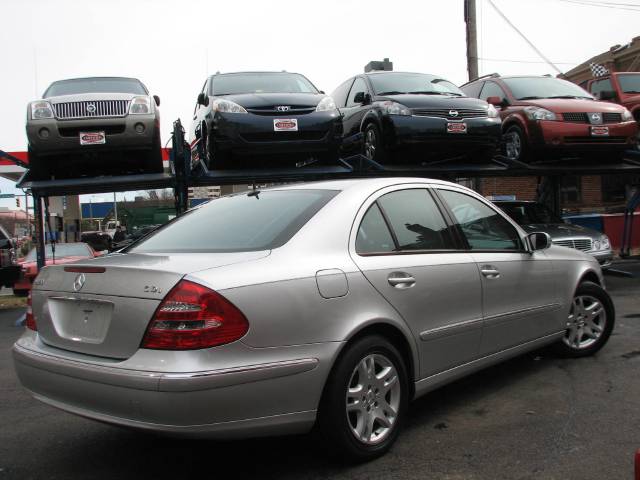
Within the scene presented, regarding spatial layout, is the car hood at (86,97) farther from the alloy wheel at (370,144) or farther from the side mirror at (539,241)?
the side mirror at (539,241)

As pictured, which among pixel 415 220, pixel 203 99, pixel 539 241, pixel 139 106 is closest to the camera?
pixel 415 220

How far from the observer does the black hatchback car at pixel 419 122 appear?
339 inches

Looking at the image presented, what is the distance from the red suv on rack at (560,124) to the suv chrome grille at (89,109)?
222 inches

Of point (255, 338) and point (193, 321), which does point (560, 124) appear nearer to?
point (255, 338)

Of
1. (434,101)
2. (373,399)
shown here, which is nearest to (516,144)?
(434,101)

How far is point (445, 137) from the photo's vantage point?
8648 mm

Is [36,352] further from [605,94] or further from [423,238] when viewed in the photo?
[605,94]

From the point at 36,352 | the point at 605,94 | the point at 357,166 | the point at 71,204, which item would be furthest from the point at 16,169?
the point at 36,352

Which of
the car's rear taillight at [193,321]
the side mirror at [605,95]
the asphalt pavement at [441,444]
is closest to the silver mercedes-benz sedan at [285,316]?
the car's rear taillight at [193,321]

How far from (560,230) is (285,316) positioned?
23.6 ft

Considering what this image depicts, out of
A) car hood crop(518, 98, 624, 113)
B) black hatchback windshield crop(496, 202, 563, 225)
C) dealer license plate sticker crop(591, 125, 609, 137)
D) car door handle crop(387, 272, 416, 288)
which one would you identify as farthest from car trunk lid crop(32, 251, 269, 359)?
dealer license plate sticker crop(591, 125, 609, 137)

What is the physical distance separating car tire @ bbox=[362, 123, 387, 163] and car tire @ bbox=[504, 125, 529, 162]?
2317 millimetres

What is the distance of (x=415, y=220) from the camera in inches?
153

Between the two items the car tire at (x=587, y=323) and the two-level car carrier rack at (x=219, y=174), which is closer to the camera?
the car tire at (x=587, y=323)
